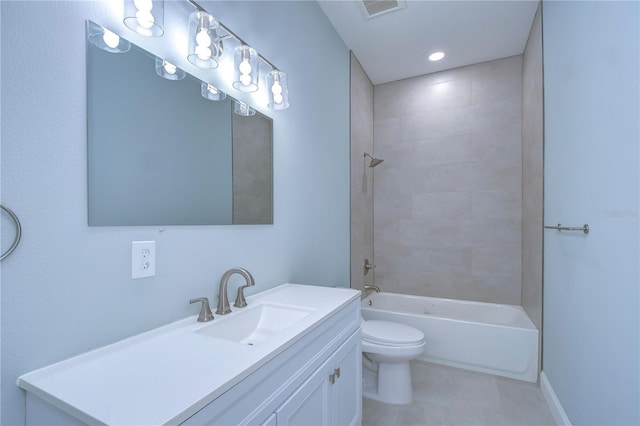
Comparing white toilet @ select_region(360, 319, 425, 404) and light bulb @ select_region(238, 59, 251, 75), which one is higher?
light bulb @ select_region(238, 59, 251, 75)

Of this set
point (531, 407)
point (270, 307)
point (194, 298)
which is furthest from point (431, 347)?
point (194, 298)

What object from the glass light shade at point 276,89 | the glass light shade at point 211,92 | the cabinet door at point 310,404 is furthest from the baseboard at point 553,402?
the glass light shade at point 211,92

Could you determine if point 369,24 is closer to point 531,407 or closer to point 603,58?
point 603,58

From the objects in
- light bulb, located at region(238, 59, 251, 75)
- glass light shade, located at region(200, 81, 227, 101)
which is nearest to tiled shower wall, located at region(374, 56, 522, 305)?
light bulb, located at region(238, 59, 251, 75)

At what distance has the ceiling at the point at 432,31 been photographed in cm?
215

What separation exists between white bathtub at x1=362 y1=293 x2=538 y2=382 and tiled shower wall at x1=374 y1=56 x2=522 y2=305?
6.7 inches

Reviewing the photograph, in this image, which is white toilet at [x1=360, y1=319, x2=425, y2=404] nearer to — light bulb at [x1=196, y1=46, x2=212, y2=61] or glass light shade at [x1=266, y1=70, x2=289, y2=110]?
glass light shade at [x1=266, y1=70, x2=289, y2=110]

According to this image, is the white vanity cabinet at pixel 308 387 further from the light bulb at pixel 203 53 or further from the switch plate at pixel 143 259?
the light bulb at pixel 203 53

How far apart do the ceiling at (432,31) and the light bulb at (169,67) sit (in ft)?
5.03

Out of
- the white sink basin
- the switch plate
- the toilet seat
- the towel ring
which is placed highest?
the towel ring

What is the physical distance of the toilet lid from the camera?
1940 mm

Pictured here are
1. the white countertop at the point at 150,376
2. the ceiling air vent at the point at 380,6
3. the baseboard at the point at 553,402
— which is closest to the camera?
the white countertop at the point at 150,376

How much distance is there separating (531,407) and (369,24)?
296 centimetres

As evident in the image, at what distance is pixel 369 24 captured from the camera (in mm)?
2336
